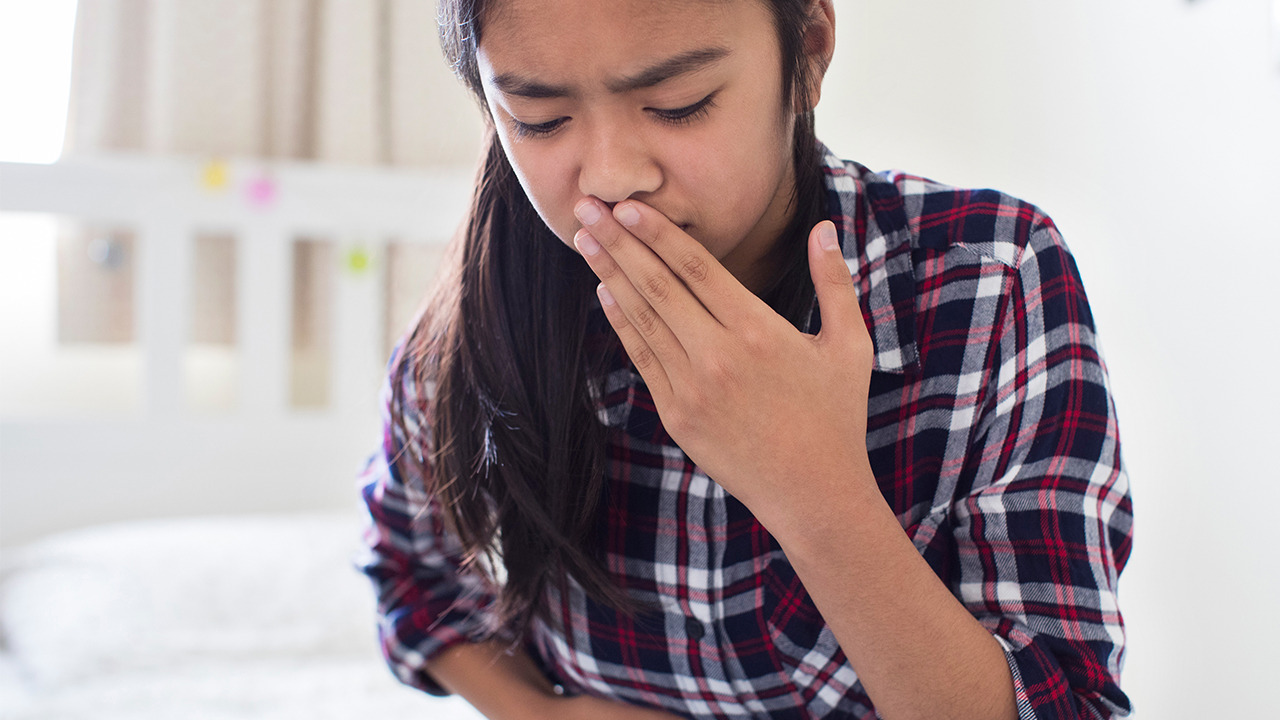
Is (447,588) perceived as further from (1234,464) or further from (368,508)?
(1234,464)

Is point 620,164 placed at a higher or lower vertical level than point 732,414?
higher

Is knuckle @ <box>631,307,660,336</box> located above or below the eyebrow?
below

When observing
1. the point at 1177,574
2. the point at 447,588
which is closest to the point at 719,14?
→ the point at 447,588

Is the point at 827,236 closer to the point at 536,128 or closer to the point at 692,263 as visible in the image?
the point at 692,263

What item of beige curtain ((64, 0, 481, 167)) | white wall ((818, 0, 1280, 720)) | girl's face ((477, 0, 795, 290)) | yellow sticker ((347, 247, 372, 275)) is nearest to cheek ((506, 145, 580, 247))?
girl's face ((477, 0, 795, 290))

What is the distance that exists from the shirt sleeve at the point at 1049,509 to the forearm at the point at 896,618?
0.09ft

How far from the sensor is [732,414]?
57cm

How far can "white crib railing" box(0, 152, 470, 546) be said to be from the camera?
179cm

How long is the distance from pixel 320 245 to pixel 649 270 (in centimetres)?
164

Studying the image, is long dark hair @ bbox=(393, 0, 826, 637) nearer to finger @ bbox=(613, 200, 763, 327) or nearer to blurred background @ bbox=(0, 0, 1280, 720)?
finger @ bbox=(613, 200, 763, 327)

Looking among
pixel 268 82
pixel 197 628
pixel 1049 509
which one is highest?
pixel 268 82

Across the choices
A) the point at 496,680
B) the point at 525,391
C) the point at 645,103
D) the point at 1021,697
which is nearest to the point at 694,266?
the point at 645,103

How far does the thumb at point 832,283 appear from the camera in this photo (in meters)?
0.56

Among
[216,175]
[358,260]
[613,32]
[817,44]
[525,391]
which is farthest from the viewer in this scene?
[358,260]
